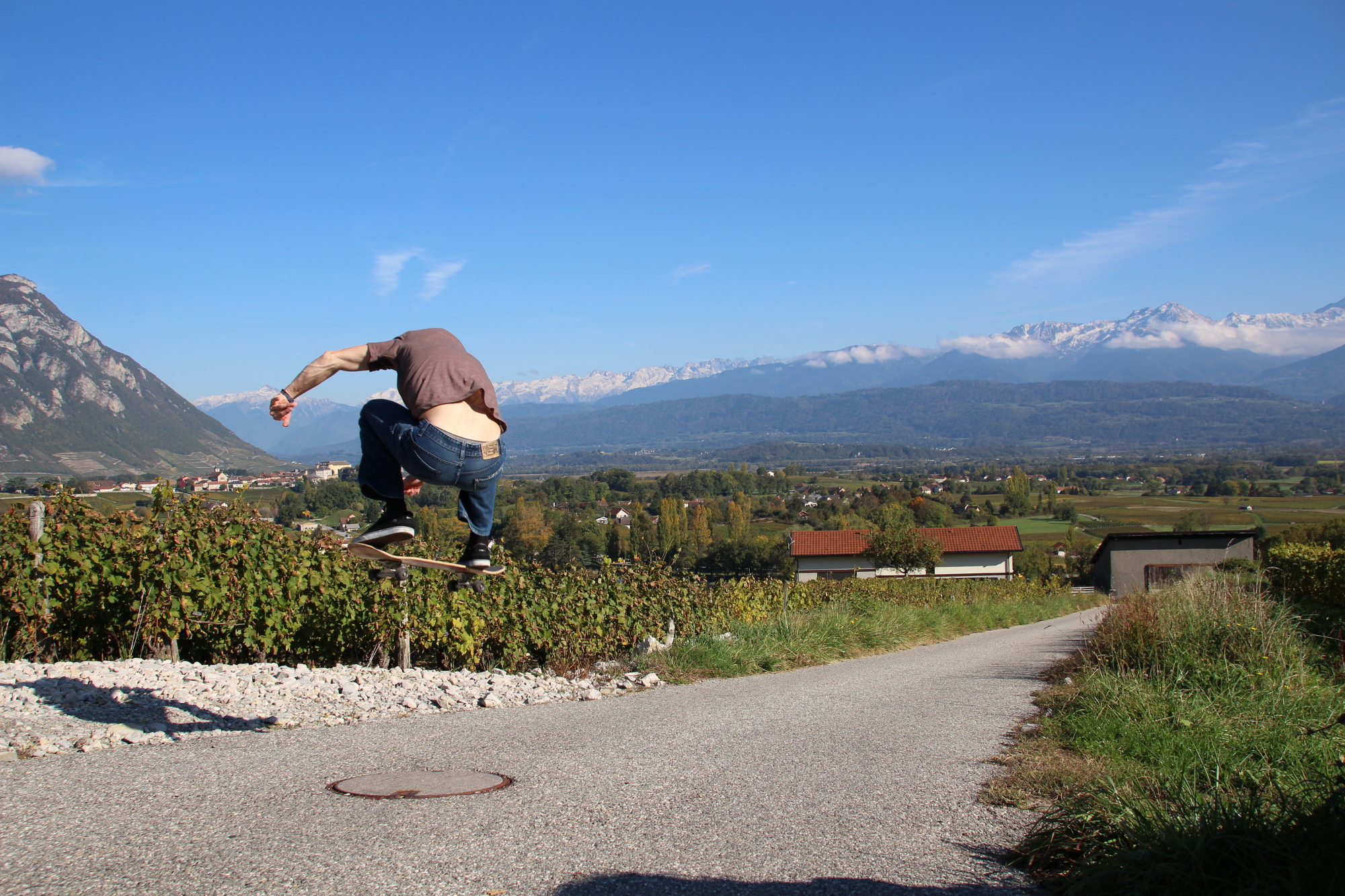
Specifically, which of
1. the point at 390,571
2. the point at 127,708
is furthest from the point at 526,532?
the point at 390,571

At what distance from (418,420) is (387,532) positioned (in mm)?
741

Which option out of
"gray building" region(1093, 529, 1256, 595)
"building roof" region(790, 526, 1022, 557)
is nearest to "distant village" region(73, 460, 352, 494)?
"building roof" region(790, 526, 1022, 557)

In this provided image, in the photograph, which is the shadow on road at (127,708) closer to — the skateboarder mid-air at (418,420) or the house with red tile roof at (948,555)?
the skateboarder mid-air at (418,420)

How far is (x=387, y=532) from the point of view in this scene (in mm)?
4762

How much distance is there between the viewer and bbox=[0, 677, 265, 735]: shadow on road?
20.8ft

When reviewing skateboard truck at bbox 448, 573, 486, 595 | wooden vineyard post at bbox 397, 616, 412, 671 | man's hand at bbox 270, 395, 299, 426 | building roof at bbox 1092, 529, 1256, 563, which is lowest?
building roof at bbox 1092, 529, 1256, 563

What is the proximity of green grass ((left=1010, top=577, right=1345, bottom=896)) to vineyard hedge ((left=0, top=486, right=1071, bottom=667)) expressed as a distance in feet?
19.3

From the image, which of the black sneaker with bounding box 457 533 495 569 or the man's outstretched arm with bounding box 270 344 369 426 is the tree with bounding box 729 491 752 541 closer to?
the black sneaker with bounding box 457 533 495 569

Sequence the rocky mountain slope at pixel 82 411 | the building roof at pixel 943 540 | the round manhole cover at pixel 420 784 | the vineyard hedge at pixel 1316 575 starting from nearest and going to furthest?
the round manhole cover at pixel 420 784
the vineyard hedge at pixel 1316 575
the building roof at pixel 943 540
the rocky mountain slope at pixel 82 411

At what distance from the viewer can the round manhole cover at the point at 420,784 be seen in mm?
4727

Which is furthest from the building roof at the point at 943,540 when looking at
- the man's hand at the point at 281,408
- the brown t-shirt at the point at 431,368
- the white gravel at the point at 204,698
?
the man's hand at the point at 281,408

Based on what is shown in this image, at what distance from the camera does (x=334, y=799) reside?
15.1 feet

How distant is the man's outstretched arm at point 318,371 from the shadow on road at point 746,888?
2636mm

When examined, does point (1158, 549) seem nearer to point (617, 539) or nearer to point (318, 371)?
point (617, 539)
